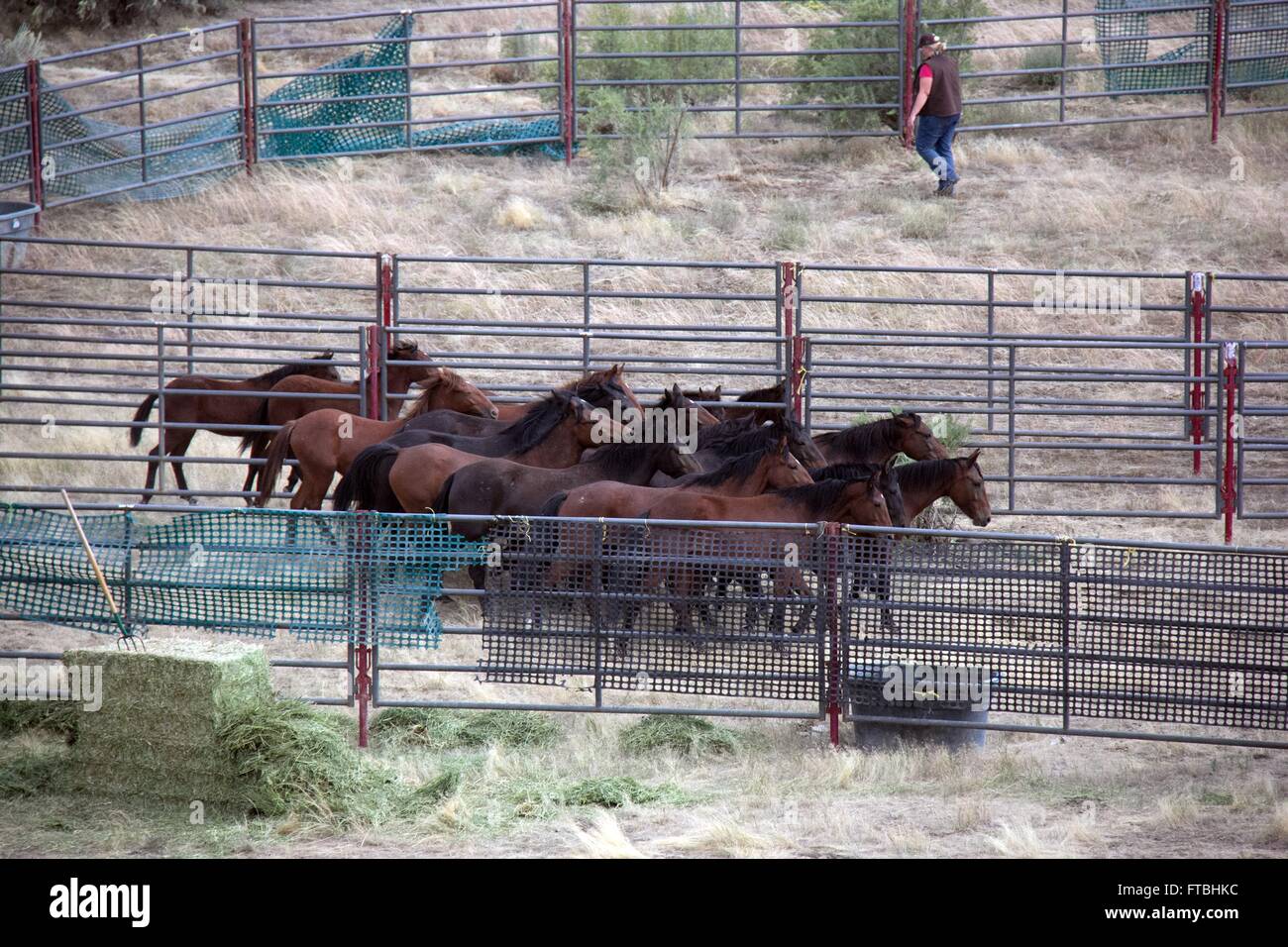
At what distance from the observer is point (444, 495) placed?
10391 millimetres

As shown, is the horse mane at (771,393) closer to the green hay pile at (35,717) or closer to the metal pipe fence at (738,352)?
the metal pipe fence at (738,352)

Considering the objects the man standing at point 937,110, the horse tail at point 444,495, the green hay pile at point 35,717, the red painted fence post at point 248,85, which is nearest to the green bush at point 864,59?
the man standing at point 937,110

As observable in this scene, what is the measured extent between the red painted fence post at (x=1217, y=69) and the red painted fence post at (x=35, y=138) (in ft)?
45.0

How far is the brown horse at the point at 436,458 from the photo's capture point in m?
10.6

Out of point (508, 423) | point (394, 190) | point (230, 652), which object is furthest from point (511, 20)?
point (230, 652)

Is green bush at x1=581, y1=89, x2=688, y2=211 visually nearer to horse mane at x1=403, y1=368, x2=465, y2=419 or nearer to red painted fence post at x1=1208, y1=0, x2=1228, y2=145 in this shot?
red painted fence post at x1=1208, y1=0, x2=1228, y2=145

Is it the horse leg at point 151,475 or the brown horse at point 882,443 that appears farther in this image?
the horse leg at point 151,475

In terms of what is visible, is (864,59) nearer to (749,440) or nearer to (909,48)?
(909,48)

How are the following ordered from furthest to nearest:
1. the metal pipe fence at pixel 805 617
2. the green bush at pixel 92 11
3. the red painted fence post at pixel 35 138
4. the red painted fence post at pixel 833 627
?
the green bush at pixel 92 11
the red painted fence post at pixel 35 138
the red painted fence post at pixel 833 627
the metal pipe fence at pixel 805 617

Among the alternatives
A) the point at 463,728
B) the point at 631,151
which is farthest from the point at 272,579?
the point at 631,151

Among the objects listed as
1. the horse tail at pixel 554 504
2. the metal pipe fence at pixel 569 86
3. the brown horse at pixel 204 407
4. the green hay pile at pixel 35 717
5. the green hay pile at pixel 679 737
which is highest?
the metal pipe fence at pixel 569 86

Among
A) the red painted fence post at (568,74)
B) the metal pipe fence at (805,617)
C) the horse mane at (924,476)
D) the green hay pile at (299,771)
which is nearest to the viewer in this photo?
the green hay pile at (299,771)

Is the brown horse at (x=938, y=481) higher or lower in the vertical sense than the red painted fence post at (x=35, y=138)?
lower

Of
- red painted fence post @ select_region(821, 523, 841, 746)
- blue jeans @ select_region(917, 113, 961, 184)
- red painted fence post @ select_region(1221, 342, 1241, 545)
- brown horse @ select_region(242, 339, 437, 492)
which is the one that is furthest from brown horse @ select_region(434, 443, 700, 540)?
blue jeans @ select_region(917, 113, 961, 184)
